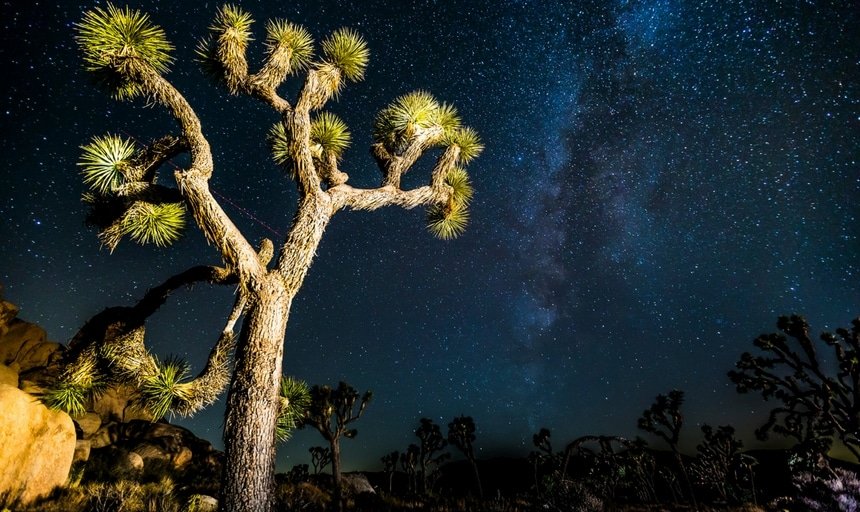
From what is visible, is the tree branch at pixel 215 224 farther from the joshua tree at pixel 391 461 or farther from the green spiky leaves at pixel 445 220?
the joshua tree at pixel 391 461

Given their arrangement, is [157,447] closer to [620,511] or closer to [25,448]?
[25,448]

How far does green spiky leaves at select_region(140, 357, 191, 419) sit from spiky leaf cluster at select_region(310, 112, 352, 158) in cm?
483

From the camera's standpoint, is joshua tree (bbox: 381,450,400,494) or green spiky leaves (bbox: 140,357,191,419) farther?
joshua tree (bbox: 381,450,400,494)

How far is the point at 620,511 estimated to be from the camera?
8539mm

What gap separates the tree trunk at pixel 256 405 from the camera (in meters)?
4.06

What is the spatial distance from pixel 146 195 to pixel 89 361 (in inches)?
98.2

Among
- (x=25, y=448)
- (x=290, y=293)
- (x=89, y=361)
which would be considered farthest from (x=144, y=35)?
(x=25, y=448)

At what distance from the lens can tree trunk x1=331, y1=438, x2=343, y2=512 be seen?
9398mm

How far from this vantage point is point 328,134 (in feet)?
25.7

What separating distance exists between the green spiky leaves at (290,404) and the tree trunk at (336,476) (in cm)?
393

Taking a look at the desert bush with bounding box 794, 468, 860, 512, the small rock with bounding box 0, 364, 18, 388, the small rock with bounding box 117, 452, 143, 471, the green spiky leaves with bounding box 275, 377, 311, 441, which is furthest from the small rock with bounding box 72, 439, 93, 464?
the desert bush with bounding box 794, 468, 860, 512

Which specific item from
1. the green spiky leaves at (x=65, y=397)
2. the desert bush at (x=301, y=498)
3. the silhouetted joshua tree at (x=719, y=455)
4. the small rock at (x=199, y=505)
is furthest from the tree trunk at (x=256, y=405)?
the silhouetted joshua tree at (x=719, y=455)

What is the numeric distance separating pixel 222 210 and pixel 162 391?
241 cm

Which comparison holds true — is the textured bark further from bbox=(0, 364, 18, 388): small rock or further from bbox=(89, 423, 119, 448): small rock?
bbox=(89, 423, 119, 448): small rock
